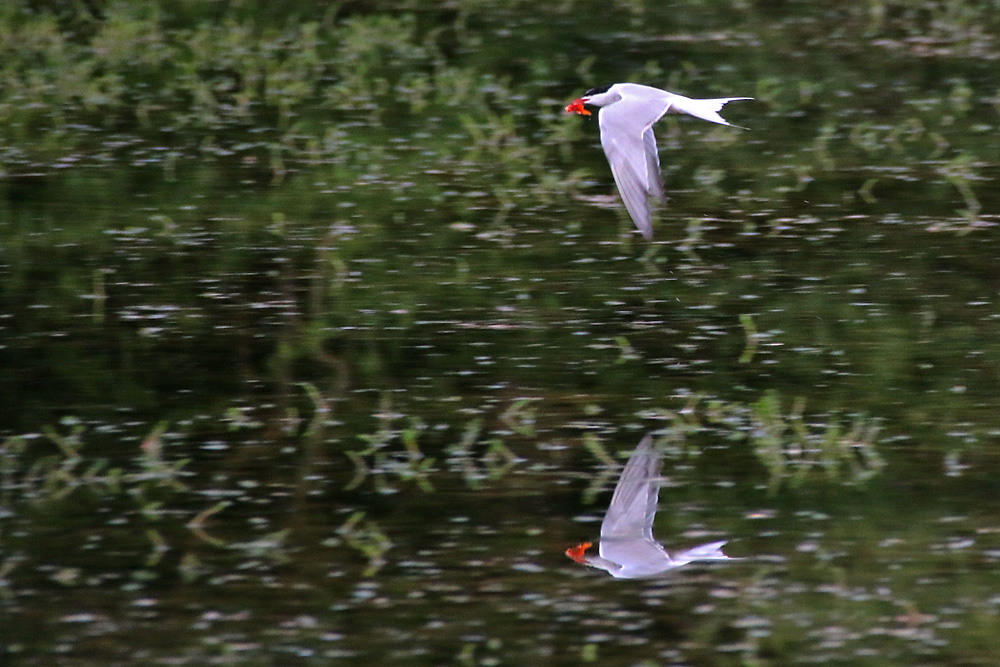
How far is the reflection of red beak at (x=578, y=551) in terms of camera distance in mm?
6664

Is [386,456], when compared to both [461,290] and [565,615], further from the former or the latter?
[461,290]

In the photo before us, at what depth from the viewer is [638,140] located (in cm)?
902

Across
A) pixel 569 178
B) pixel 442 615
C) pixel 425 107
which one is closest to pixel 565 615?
pixel 442 615

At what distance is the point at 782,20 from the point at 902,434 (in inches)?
369

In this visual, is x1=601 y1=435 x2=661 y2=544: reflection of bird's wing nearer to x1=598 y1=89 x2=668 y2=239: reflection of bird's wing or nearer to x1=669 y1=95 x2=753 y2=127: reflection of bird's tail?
x1=598 y1=89 x2=668 y2=239: reflection of bird's wing

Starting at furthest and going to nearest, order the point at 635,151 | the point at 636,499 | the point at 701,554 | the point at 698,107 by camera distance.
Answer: the point at 698,107
the point at 635,151
the point at 636,499
the point at 701,554

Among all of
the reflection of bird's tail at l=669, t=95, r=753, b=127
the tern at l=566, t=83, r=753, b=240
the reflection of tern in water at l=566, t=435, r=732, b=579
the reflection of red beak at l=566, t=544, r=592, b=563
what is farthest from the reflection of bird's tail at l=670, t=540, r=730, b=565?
the reflection of bird's tail at l=669, t=95, r=753, b=127

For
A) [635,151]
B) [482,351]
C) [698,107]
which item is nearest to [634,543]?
[482,351]

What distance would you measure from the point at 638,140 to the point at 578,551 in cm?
287

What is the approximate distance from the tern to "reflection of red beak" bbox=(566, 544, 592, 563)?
213cm

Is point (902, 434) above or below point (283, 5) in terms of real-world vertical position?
below

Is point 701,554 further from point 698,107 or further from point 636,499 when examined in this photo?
point 698,107

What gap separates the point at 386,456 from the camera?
303 inches

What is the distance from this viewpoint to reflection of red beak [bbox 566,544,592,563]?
6664mm
